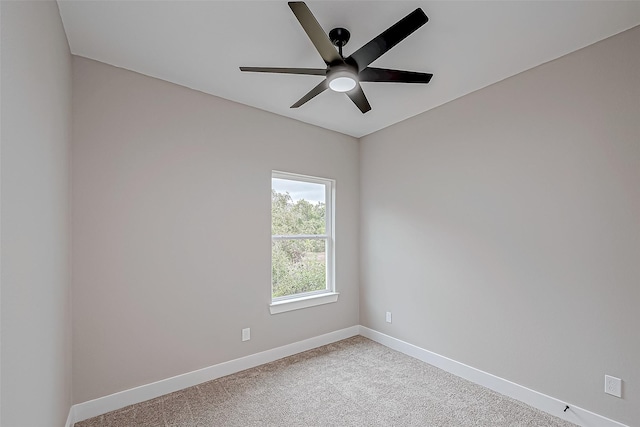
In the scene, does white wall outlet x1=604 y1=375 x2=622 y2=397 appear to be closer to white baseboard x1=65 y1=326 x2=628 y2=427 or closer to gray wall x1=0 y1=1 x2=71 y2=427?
white baseboard x1=65 y1=326 x2=628 y2=427

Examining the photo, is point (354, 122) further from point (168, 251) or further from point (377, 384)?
point (377, 384)

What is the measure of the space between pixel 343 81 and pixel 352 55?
0.19m

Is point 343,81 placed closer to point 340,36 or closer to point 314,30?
point 340,36

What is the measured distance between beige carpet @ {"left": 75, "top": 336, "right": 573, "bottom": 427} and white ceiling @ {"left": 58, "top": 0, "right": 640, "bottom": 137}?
264cm

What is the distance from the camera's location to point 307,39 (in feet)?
6.99

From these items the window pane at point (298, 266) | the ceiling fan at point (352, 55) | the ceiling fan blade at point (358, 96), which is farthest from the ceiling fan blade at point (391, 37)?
the window pane at point (298, 266)

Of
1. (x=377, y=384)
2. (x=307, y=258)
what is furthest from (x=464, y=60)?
(x=377, y=384)

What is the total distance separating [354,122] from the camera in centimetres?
363

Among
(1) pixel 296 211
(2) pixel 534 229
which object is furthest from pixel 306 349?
(2) pixel 534 229

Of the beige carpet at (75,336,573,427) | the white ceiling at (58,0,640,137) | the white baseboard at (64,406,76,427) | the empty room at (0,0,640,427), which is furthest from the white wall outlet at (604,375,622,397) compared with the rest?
the white baseboard at (64,406,76,427)

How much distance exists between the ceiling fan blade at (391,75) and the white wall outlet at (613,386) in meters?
2.32

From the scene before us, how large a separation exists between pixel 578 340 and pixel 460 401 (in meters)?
0.97

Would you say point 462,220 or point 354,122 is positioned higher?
point 354,122

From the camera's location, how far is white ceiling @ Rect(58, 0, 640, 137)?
72.2 inches
